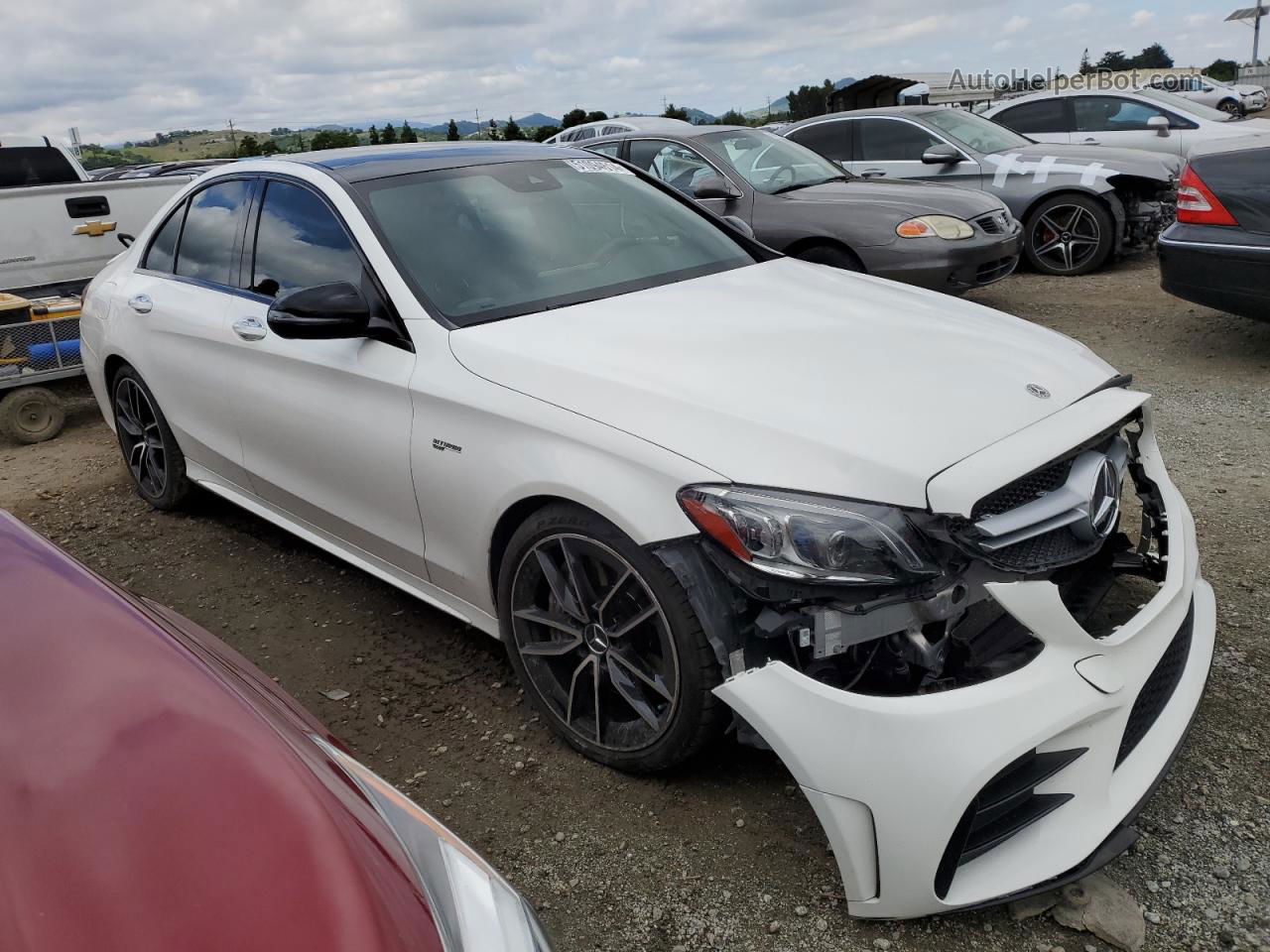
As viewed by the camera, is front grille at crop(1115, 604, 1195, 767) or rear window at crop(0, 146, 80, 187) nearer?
front grille at crop(1115, 604, 1195, 767)

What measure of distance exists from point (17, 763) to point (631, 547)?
1279 millimetres

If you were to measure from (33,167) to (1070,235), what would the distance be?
9.01 m

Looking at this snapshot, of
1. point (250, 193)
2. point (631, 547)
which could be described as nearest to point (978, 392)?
point (631, 547)

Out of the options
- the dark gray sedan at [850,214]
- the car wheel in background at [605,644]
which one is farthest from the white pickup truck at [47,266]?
the car wheel in background at [605,644]

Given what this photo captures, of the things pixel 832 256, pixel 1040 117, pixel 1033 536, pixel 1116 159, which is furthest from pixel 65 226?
pixel 1040 117

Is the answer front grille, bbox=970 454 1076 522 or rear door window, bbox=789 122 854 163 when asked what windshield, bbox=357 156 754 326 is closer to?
front grille, bbox=970 454 1076 522

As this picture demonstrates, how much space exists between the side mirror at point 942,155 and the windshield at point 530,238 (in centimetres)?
571

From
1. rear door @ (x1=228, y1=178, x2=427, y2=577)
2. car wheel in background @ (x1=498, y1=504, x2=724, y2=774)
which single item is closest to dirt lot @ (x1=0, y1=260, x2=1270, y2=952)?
car wheel in background @ (x1=498, y1=504, x2=724, y2=774)

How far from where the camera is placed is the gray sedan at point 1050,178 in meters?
8.54

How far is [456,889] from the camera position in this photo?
1420 mm

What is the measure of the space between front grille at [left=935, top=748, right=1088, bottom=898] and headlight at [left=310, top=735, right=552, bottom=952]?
0.88 m

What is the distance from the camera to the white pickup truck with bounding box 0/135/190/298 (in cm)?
716

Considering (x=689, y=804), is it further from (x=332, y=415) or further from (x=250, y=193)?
(x=250, y=193)

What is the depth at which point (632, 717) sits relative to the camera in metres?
2.61
